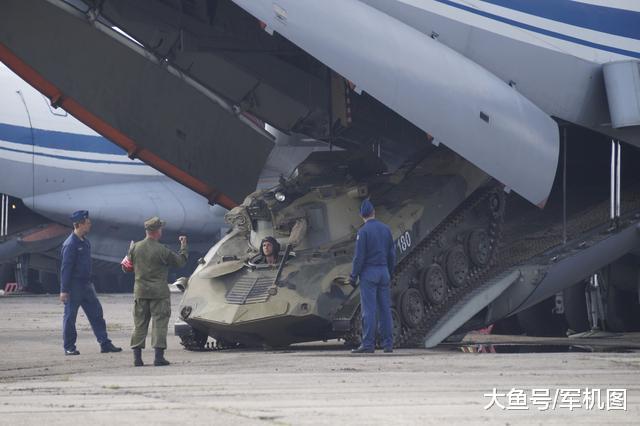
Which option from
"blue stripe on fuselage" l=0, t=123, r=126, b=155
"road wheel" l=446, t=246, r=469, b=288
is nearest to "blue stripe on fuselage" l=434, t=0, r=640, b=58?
"road wheel" l=446, t=246, r=469, b=288

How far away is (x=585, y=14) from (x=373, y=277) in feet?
15.4

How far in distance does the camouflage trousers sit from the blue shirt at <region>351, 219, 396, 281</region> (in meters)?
1.98

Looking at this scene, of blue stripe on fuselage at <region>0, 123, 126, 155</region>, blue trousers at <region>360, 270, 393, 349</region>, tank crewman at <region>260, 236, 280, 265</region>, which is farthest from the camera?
blue stripe on fuselage at <region>0, 123, 126, 155</region>

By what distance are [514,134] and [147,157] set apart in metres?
4.71

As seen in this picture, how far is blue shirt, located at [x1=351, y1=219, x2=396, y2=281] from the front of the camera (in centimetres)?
1305

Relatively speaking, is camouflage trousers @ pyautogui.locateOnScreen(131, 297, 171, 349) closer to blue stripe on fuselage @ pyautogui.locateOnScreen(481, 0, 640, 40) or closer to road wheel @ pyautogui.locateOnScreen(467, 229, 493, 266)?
road wheel @ pyautogui.locateOnScreen(467, 229, 493, 266)

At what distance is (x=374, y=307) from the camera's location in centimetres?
1299

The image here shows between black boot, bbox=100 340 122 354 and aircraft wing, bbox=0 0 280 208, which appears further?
black boot, bbox=100 340 122 354

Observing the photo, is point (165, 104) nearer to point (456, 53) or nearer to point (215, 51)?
point (215, 51)

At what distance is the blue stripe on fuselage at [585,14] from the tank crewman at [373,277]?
3.48 metres

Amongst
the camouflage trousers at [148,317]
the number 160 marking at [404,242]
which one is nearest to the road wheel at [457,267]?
the number 160 marking at [404,242]

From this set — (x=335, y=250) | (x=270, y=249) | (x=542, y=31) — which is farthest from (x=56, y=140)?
(x=542, y=31)

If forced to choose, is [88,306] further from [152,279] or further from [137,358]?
[137,358]

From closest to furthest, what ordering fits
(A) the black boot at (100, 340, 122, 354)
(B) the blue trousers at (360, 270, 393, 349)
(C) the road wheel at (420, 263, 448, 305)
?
(B) the blue trousers at (360, 270, 393, 349), (C) the road wheel at (420, 263, 448, 305), (A) the black boot at (100, 340, 122, 354)
